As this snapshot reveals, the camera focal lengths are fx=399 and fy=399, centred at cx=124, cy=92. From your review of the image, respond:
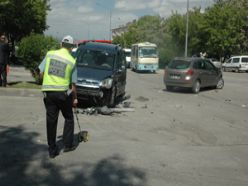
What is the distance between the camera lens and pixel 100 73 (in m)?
12.4

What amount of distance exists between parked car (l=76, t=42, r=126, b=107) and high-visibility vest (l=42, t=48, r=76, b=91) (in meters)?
5.23

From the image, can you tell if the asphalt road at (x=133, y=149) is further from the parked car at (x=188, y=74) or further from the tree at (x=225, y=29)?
the tree at (x=225, y=29)

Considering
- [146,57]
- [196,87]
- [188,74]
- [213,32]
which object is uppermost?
[213,32]

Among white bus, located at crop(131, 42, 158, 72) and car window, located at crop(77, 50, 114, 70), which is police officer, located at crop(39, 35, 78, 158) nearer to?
car window, located at crop(77, 50, 114, 70)

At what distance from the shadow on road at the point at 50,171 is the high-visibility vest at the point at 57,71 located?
120 centimetres

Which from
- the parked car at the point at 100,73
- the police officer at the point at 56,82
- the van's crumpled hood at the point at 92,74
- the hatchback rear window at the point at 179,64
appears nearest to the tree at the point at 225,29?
the hatchback rear window at the point at 179,64

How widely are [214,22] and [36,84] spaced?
42.6 meters

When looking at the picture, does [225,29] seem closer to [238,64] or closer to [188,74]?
[238,64]

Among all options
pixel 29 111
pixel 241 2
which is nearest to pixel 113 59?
pixel 29 111

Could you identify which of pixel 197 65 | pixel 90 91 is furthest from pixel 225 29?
pixel 90 91

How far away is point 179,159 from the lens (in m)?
6.96

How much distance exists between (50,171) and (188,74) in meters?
13.7

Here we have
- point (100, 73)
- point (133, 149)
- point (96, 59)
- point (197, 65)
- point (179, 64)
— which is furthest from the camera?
point (197, 65)

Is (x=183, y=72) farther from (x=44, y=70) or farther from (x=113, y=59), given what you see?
(x=44, y=70)
